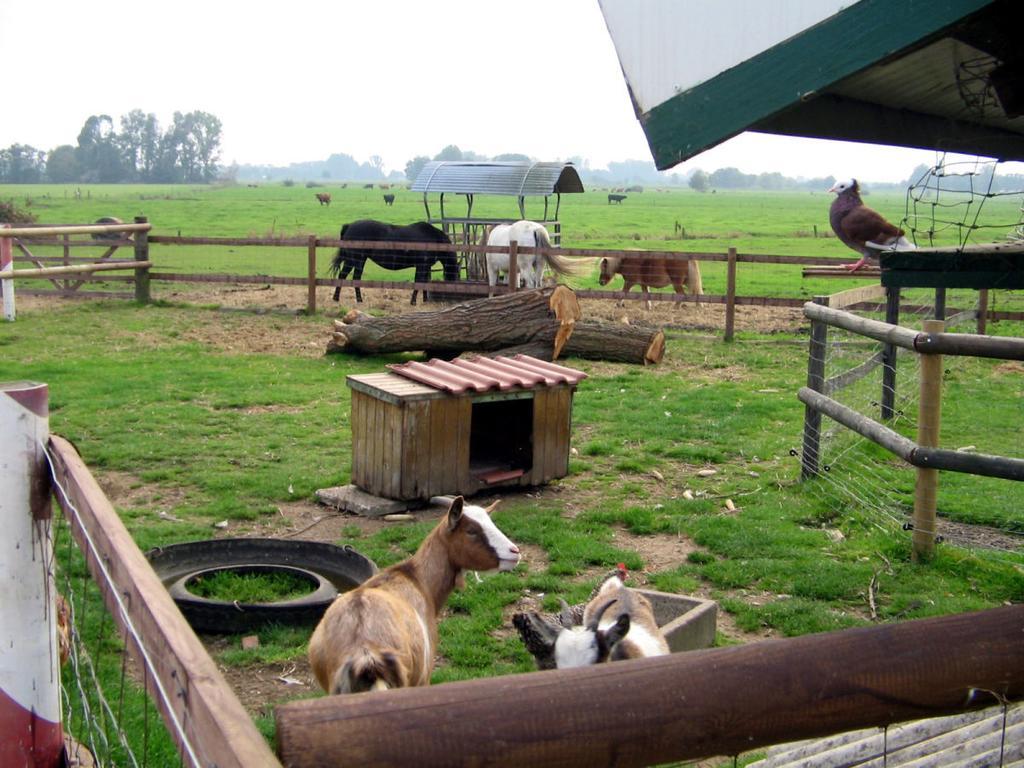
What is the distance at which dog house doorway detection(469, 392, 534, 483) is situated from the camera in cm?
783

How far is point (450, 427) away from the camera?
24.4ft

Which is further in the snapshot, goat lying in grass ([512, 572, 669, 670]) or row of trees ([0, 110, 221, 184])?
row of trees ([0, 110, 221, 184])

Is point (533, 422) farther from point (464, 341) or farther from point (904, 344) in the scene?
point (464, 341)

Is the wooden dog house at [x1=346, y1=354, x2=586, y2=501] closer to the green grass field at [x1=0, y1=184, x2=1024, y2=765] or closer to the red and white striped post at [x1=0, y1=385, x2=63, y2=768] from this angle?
the green grass field at [x1=0, y1=184, x2=1024, y2=765]

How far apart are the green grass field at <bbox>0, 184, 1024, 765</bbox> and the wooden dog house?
34 centimetres

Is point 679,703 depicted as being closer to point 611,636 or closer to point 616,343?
point 611,636

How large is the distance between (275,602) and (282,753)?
14.0 feet

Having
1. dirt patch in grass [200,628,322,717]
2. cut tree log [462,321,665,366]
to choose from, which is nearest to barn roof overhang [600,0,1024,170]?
dirt patch in grass [200,628,322,717]

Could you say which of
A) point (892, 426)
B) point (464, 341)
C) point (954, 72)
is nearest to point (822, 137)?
point (954, 72)

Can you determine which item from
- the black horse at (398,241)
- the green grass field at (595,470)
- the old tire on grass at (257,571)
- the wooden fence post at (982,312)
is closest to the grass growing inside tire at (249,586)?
the old tire on grass at (257,571)

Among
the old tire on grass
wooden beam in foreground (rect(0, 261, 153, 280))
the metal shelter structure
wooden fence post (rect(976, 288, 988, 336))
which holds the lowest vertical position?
the old tire on grass

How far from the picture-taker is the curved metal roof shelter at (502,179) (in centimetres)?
2087

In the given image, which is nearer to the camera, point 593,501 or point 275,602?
point 275,602

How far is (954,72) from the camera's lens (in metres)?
2.56
